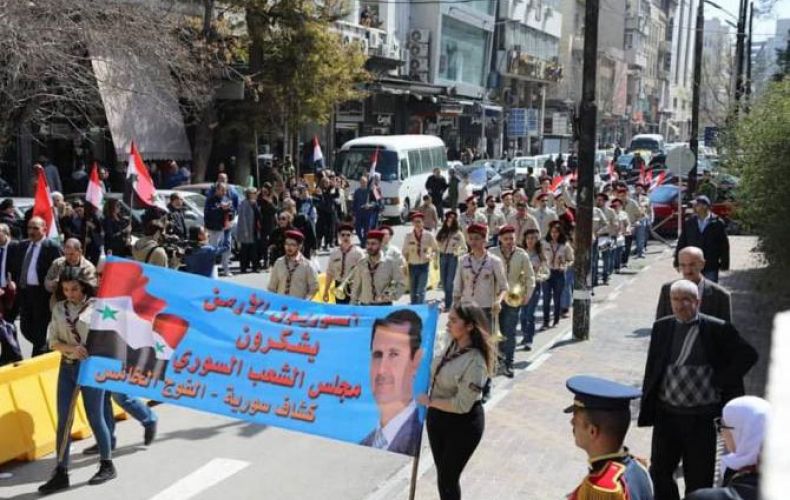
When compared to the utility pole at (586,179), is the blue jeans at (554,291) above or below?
below

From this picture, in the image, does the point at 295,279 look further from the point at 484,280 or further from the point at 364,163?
the point at 364,163

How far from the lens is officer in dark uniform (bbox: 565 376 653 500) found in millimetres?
3895

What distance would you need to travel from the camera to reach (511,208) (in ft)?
58.8

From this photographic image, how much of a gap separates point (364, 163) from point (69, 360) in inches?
858

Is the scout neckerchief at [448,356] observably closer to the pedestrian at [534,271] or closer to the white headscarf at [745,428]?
the white headscarf at [745,428]

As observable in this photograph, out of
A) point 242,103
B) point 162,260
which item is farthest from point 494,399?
point 242,103

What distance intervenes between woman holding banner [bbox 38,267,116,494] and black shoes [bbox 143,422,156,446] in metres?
0.97

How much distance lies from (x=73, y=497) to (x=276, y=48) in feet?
76.2

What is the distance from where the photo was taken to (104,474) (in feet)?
25.3

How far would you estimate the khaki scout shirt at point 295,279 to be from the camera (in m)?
10.1

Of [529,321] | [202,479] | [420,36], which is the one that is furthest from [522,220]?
[420,36]

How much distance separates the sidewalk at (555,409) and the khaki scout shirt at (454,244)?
2213mm

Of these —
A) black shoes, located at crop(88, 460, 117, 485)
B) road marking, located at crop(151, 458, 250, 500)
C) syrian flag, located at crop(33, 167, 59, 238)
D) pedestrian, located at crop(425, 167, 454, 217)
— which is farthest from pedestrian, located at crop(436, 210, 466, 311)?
pedestrian, located at crop(425, 167, 454, 217)

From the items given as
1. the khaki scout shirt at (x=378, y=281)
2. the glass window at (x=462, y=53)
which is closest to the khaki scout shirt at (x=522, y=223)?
the khaki scout shirt at (x=378, y=281)
